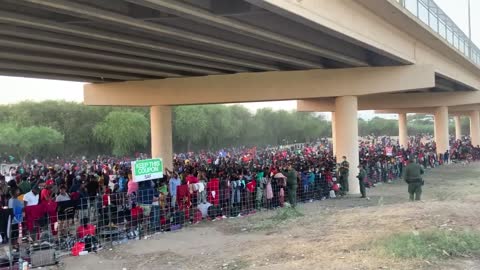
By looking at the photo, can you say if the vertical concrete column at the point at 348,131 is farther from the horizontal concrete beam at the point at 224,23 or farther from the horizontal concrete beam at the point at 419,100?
the horizontal concrete beam at the point at 419,100

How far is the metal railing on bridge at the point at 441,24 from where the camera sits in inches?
841

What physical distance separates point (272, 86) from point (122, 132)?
123 feet

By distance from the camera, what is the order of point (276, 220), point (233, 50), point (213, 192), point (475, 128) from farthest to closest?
point (475, 128) < point (233, 50) < point (213, 192) < point (276, 220)

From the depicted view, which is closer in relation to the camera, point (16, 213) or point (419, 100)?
point (16, 213)

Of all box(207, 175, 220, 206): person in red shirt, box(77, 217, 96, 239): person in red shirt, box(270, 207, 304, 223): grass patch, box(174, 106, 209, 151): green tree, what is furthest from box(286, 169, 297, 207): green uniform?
box(174, 106, 209, 151): green tree

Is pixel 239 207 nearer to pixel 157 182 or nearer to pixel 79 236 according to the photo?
pixel 157 182

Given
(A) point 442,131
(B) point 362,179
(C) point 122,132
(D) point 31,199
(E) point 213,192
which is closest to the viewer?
(D) point 31,199

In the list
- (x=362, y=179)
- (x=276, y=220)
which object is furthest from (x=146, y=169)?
(x=362, y=179)

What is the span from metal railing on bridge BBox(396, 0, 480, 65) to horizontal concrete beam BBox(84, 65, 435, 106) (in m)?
2.36

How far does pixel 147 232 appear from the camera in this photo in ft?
45.7

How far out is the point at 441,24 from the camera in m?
25.9

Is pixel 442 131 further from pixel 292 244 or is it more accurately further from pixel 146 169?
pixel 292 244

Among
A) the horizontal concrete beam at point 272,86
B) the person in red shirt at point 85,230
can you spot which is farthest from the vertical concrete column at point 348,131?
the person in red shirt at point 85,230

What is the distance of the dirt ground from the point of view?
29.3ft
